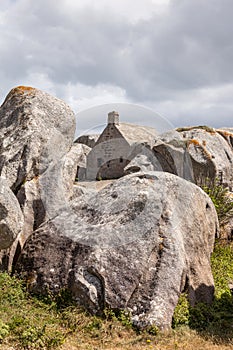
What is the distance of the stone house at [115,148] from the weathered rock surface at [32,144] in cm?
1157

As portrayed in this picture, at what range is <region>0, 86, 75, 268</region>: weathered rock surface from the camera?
35.1ft

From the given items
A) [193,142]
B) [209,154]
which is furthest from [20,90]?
[209,154]

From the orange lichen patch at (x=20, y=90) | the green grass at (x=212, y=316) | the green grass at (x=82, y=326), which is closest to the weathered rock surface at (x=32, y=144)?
the orange lichen patch at (x=20, y=90)

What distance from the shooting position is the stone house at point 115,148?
26.2m

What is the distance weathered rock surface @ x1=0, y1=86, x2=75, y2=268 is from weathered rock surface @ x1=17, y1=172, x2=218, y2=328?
127 centimetres

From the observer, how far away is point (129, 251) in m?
8.37

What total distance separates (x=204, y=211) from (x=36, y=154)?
5.20 metres

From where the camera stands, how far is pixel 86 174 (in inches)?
1042

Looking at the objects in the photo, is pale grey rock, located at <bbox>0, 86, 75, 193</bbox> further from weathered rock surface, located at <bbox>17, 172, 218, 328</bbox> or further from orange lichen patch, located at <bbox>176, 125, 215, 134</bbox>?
orange lichen patch, located at <bbox>176, 125, 215, 134</bbox>

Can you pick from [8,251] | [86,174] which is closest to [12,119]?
[8,251]

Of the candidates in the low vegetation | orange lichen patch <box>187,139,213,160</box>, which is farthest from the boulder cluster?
orange lichen patch <box>187,139,213,160</box>

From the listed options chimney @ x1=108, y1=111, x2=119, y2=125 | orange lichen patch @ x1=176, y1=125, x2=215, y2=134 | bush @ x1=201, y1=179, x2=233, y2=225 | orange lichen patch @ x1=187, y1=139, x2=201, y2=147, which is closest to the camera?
bush @ x1=201, y1=179, x2=233, y2=225

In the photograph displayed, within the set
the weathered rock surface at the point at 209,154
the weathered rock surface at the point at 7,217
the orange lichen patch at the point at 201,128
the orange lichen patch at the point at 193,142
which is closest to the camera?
the weathered rock surface at the point at 7,217

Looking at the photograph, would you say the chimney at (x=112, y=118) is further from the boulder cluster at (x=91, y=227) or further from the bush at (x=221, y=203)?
the boulder cluster at (x=91, y=227)
